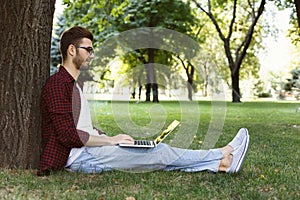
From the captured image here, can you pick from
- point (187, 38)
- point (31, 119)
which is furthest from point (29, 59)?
point (187, 38)

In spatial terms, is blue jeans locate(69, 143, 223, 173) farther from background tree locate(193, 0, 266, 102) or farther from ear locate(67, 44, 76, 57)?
background tree locate(193, 0, 266, 102)

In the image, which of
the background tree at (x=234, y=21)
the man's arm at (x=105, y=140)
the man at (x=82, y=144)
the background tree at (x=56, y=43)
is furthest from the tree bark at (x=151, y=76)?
the man's arm at (x=105, y=140)

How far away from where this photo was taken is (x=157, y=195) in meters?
3.35

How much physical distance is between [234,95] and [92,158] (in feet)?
80.4

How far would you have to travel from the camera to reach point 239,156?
391cm

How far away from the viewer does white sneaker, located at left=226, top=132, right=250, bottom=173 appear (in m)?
3.88

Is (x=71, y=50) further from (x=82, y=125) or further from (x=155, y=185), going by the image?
(x=155, y=185)

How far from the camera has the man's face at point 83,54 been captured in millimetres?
3973

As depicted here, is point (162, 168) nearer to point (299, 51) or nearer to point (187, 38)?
point (187, 38)

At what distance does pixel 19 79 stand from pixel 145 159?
1.34 metres

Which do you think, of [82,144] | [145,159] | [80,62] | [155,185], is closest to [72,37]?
[80,62]

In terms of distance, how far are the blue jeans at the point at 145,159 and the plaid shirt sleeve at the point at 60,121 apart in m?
0.16

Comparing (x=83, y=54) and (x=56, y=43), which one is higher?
(x=56, y=43)

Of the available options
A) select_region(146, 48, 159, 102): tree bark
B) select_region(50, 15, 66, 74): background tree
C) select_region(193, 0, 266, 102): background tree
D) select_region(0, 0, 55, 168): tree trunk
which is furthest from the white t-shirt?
select_region(50, 15, 66, 74): background tree
